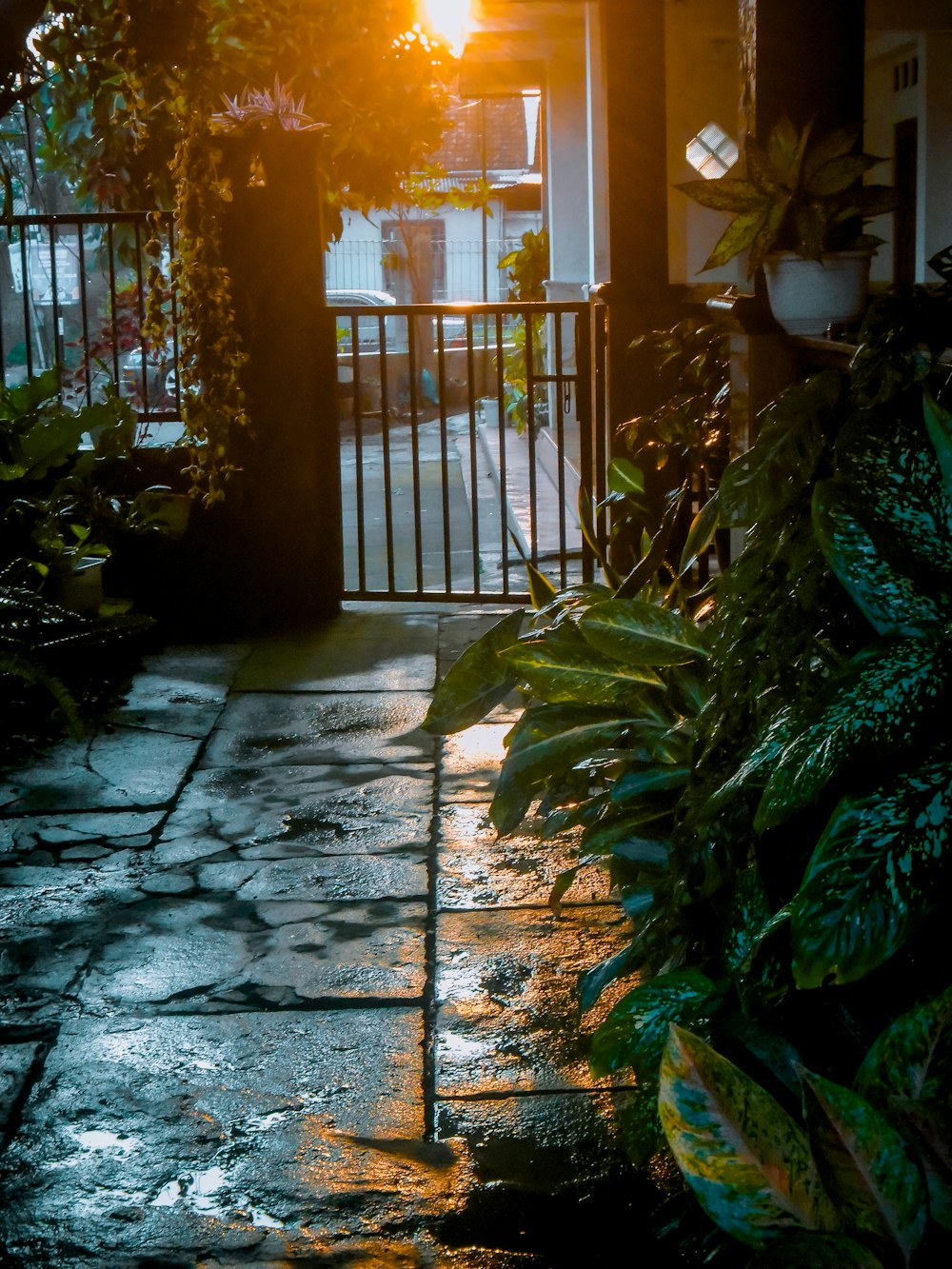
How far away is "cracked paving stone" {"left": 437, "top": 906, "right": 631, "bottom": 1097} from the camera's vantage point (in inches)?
108

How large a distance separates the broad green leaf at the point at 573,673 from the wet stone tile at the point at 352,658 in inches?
98.8

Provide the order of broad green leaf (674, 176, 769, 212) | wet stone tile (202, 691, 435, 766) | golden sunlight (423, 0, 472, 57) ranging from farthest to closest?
golden sunlight (423, 0, 472, 57), wet stone tile (202, 691, 435, 766), broad green leaf (674, 176, 769, 212)

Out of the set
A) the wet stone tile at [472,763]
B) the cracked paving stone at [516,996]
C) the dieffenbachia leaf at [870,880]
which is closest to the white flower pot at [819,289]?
the wet stone tile at [472,763]

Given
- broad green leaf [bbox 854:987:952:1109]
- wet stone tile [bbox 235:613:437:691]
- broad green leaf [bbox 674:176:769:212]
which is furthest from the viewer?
wet stone tile [bbox 235:613:437:691]

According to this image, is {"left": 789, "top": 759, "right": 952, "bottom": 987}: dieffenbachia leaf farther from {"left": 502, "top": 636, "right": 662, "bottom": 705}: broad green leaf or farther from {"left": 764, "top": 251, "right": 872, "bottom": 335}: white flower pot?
{"left": 764, "top": 251, "right": 872, "bottom": 335}: white flower pot

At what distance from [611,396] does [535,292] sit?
9068 mm

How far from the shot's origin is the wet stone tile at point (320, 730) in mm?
4801

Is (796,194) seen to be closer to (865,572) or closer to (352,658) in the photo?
(865,572)

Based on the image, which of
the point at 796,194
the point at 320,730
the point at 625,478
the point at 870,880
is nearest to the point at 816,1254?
the point at 870,880

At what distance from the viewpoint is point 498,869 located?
3.79 meters

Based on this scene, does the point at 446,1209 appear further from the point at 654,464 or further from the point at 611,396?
the point at 611,396

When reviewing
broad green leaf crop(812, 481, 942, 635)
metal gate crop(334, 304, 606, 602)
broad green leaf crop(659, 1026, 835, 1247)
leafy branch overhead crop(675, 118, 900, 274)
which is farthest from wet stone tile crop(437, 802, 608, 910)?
broad green leaf crop(659, 1026, 835, 1247)

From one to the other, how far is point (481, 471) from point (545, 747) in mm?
10833

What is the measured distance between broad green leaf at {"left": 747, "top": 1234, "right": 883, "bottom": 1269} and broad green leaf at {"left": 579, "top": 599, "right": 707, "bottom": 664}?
1451mm
